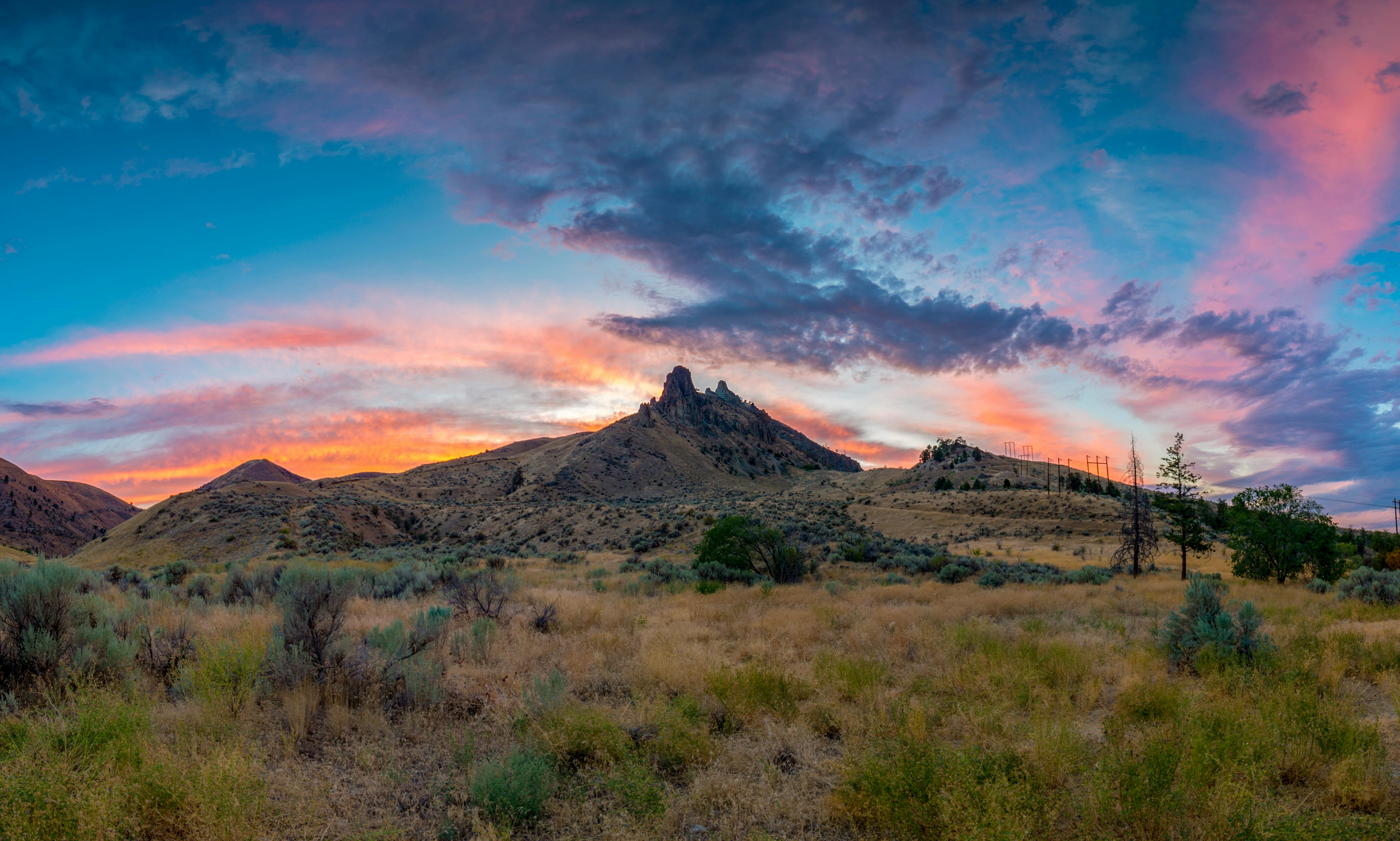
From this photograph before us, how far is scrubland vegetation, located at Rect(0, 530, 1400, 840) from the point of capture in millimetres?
4344

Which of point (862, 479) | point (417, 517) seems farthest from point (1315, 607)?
point (862, 479)

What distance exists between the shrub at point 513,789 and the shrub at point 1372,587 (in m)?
19.0

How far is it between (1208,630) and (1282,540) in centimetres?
1987

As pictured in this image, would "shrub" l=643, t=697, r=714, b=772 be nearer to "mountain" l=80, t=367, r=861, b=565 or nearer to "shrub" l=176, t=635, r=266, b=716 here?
"shrub" l=176, t=635, r=266, b=716

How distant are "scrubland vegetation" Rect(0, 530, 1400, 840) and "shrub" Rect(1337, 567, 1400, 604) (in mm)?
3343

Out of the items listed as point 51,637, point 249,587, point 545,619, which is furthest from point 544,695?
point 249,587

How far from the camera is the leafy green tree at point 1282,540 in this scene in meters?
21.9

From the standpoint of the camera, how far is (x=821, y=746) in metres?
6.15

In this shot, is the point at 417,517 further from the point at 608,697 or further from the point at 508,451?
the point at 508,451

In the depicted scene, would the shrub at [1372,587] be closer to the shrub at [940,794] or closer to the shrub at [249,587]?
the shrub at [940,794]

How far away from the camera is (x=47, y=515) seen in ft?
311

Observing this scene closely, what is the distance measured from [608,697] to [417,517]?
5981 centimetres

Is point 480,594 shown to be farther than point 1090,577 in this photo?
No

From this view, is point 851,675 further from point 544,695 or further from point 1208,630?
point 1208,630
